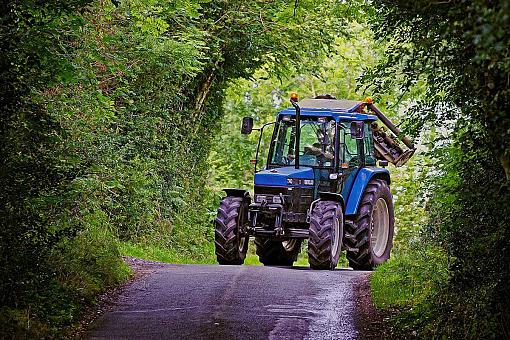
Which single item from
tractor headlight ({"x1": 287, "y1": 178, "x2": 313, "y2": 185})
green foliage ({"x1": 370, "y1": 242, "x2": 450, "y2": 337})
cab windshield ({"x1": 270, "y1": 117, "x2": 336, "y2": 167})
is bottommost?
green foliage ({"x1": 370, "y1": 242, "x2": 450, "y2": 337})

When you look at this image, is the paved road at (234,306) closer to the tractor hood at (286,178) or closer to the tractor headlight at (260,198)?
the tractor headlight at (260,198)

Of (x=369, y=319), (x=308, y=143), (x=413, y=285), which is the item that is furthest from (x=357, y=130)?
(x=369, y=319)

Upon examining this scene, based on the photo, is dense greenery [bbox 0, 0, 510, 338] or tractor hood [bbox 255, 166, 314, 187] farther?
tractor hood [bbox 255, 166, 314, 187]

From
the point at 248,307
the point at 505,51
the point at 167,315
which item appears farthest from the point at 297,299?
the point at 505,51

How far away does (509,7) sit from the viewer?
4.47m

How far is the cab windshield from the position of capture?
17.1 meters

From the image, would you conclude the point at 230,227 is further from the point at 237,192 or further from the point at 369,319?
the point at 369,319

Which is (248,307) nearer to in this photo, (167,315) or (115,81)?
(167,315)

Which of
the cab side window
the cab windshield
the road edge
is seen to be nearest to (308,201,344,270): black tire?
the cab windshield

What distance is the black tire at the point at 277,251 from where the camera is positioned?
18.4 metres

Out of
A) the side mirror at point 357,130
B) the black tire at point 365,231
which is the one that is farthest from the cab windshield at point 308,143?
the black tire at point 365,231

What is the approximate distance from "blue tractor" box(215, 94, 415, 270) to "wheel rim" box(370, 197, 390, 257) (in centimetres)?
5

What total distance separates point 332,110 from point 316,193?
169cm

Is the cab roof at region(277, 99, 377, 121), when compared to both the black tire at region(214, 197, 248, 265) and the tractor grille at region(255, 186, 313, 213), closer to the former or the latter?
the tractor grille at region(255, 186, 313, 213)
